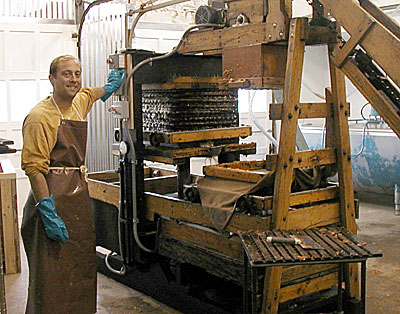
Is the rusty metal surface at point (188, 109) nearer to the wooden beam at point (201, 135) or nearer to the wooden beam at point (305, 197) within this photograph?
the wooden beam at point (201, 135)

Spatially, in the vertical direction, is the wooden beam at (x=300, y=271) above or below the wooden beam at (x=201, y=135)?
below

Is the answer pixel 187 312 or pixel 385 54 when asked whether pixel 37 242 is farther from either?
pixel 385 54

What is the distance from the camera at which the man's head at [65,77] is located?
131 inches

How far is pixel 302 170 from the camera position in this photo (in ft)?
11.0

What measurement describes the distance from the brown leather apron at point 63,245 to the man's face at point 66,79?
0.57 feet

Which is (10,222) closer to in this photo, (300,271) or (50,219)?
(50,219)

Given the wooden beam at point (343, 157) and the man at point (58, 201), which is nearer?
the man at point (58, 201)

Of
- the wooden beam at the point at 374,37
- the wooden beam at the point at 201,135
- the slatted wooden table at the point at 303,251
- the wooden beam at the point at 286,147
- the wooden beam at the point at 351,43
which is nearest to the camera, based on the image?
the slatted wooden table at the point at 303,251

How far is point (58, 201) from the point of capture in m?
3.36

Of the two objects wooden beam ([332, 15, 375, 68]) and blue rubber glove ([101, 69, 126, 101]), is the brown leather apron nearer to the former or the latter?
blue rubber glove ([101, 69, 126, 101])

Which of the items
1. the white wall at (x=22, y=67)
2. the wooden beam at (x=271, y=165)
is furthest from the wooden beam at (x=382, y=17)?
the white wall at (x=22, y=67)

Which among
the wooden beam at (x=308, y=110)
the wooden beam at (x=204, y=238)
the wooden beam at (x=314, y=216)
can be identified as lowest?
the wooden beam at (x=204, y=238)

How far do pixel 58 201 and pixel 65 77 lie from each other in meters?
0.74

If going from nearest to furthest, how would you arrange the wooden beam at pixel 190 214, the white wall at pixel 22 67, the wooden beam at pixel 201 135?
the wooden beam at pixel 190 214
the wooden beam at pixel 201 135
the white wall at pixel 22 67
